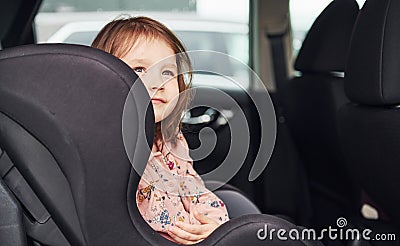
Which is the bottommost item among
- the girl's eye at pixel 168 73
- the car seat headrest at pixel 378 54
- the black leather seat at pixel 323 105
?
the black leather seat at pixel 323 105

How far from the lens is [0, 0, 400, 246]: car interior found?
4.11 feet

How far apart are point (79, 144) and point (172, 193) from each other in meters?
0.37

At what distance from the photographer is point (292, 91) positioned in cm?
316

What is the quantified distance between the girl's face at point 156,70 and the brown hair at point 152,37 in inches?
0.6

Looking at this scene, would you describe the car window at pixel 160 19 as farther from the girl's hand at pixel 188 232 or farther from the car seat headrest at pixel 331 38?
the girl's hand at pixel 188 232

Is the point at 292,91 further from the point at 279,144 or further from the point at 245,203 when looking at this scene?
the point at 245,203

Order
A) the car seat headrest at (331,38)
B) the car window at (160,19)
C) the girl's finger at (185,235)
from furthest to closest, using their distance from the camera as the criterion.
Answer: the car window at (160,19) < the car seat headrest at (331,38) < the girl's finger at (185,235)

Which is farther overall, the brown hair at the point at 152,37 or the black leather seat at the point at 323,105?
the black leather seat at the point at 323,105

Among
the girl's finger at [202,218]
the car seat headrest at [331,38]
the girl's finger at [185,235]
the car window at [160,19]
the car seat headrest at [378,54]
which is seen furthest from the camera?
the car window at [160,19]

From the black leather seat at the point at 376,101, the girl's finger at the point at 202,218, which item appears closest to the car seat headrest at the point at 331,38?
the black leather seat at the point at 376,101

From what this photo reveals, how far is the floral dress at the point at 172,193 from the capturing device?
1.50 m

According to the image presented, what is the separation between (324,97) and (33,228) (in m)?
1.60

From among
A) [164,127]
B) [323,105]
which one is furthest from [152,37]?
[323,105]

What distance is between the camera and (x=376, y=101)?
1911 mm
